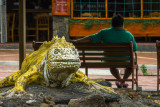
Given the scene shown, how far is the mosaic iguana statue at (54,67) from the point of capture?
3787 millimetres

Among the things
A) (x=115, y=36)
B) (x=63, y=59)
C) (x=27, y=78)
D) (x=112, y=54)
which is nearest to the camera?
(x=63, y=59)

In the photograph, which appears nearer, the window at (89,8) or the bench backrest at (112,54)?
the bench backrest at (112,54)

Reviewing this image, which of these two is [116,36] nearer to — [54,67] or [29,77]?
[29,77]

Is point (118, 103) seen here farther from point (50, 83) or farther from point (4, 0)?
point (4, 0)

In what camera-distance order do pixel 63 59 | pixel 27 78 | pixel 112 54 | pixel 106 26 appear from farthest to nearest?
pixel 106 26 < pixel 112 54 < pixel 27 78 < pixel 63 59

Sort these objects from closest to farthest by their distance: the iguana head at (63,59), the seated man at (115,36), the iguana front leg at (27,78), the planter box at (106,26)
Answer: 1. the iguana head at (63,59)
2. the iguana front leg at (27,78)
3. the seated man at (115,36)
4. the planter box at (106,26)

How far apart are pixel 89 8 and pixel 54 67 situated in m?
13.4

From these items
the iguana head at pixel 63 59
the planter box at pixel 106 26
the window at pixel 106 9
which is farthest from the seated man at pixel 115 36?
the window at pixel 106 9

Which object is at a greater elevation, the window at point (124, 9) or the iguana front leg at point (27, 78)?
the window at point (124, 9)

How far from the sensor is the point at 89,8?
17.0 metres

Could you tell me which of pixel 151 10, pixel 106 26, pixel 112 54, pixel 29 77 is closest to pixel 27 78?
pixel 29 77

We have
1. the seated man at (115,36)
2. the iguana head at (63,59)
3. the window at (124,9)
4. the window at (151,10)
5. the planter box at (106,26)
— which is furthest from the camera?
the window at (124,9)

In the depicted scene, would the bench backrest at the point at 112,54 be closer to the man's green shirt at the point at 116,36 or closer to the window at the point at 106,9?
the man's green shirt at the point at 116,36

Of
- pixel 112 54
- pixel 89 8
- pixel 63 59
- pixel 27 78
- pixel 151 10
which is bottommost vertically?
pixel 27 78
